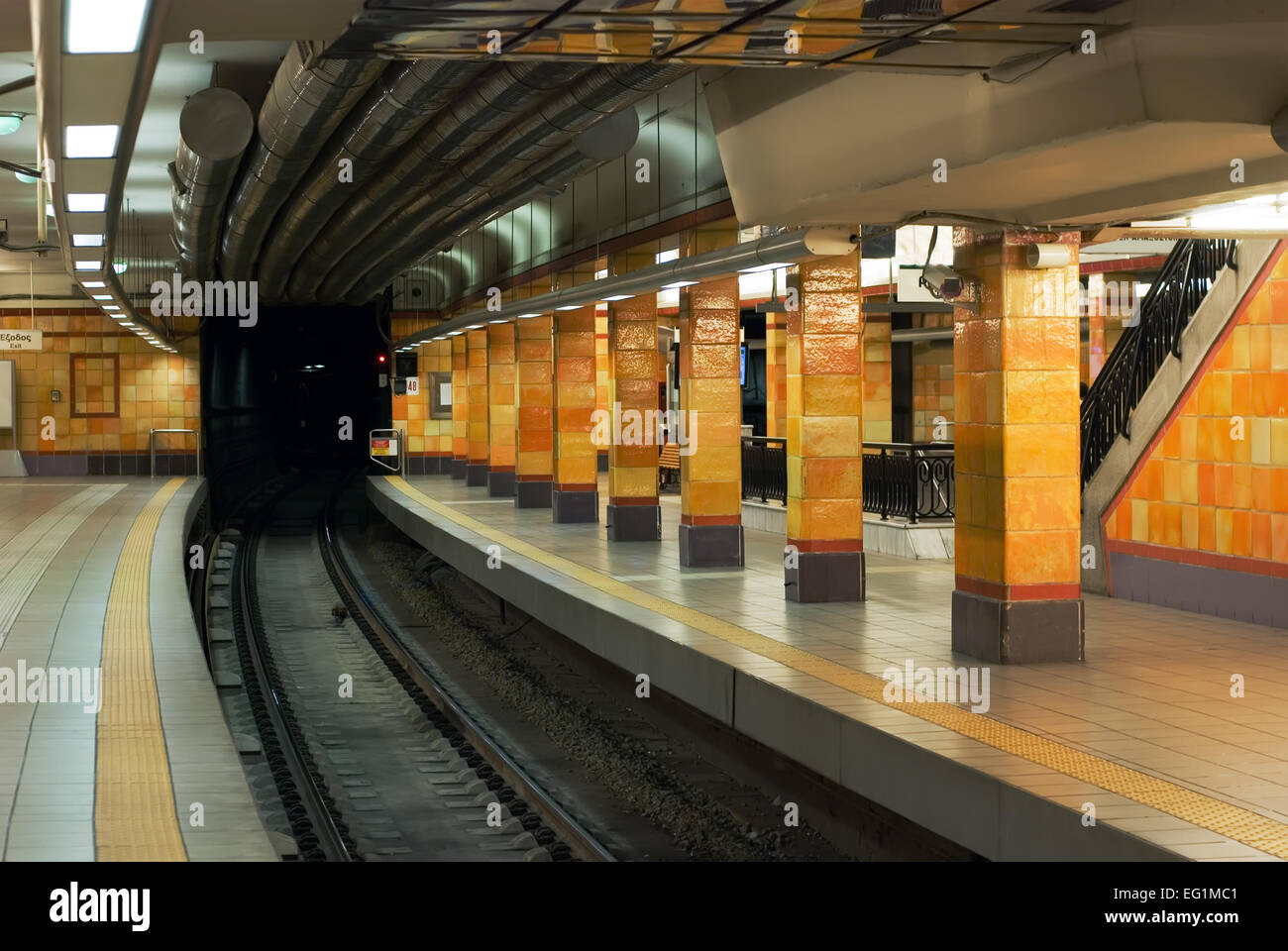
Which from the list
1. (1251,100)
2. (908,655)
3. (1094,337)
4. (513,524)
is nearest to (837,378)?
(908,655)

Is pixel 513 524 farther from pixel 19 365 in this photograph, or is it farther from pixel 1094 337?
pixel 19 365

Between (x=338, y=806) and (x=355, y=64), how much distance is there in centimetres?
456

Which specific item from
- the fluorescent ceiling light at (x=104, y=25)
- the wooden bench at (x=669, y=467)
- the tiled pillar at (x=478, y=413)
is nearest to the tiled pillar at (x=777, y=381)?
the wooden bench at (x=669, y=467)

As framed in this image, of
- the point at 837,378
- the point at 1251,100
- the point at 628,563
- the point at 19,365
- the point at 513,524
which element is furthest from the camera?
the point at 19,365

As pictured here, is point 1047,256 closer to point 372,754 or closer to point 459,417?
point 372,754

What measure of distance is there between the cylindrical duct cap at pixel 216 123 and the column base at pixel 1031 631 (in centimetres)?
638

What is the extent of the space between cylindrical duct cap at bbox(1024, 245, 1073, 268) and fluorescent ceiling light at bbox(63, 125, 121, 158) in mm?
4963

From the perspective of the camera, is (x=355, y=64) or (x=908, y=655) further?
(x=908, y=655)

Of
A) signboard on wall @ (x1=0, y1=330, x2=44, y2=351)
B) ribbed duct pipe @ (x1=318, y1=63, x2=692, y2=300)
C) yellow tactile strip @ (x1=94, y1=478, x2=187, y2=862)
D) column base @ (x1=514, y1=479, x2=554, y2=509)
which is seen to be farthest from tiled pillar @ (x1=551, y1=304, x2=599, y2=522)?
signboard on wall @ (x1=0, y1=330, x2=44, y2=351)

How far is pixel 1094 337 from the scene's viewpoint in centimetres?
2023

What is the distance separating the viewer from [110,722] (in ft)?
23.4

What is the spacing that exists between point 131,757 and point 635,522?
9.93 metres

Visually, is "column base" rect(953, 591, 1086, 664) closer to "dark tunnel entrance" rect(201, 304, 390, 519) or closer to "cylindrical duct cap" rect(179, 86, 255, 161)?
"cylindrical duct cap" rect(179, 86, 255, 161)

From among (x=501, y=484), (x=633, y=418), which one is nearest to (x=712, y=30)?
(x=633, y=418)
